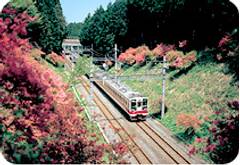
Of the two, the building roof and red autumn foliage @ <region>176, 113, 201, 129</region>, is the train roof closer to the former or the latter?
the building roof

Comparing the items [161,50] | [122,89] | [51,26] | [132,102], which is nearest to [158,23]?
[161,50]

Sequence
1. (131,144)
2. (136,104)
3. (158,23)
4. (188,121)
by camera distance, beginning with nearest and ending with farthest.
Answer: (131,144)
(188,121)
(136,104)
(158,23)

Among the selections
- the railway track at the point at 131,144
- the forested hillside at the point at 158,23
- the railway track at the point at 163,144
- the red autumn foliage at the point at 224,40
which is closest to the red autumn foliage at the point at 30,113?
the railway track at the point at 131,144

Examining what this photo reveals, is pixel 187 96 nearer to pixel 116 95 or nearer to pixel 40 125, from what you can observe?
pixel 116 95

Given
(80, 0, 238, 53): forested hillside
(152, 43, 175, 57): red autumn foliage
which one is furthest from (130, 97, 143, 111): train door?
(152, 43, 175, 57): red autumn foliage

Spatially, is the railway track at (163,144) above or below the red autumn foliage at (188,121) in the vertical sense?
below

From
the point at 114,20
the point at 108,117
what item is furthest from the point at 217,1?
the point at 114,20

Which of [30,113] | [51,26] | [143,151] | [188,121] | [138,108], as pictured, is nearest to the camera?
[30,113]

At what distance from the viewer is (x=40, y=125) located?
1077 centimetres

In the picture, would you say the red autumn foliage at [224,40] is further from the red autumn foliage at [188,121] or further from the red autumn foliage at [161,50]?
the red autumn foliage at [161,50]

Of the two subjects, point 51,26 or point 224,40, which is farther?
point 224,40

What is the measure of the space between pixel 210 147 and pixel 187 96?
634 cm

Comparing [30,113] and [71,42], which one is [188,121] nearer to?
[71,42]

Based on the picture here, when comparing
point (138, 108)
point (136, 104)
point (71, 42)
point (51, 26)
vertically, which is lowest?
point (138, 108)
